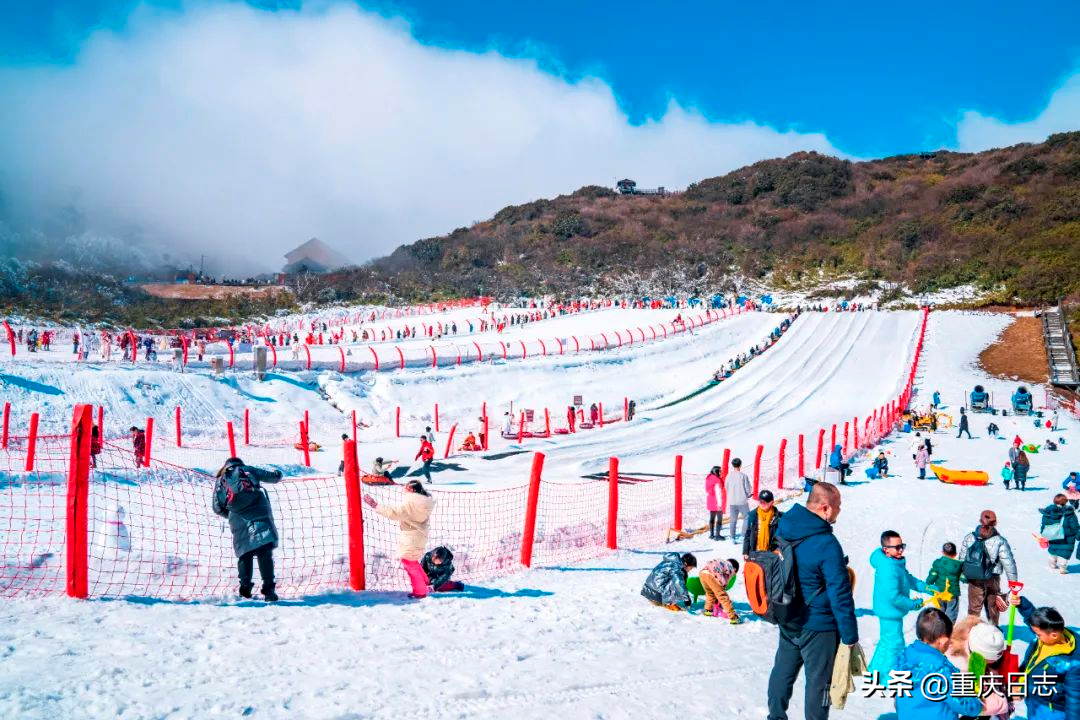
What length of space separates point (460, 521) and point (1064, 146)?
10392 centimetres

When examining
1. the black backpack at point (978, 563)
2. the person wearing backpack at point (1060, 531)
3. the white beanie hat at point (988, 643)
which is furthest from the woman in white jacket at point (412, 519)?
the person wearing backpack at point (1060, 531)

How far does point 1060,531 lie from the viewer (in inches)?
387

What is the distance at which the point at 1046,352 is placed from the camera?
118 ft

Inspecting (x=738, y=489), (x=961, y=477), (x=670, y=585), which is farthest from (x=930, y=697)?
(x=961, y=477)

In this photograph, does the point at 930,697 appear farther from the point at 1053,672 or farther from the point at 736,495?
the point at 736,495

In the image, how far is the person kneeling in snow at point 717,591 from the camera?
738 cm

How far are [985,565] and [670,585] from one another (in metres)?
3.16

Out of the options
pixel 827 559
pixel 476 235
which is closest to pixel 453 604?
pixel 827 559

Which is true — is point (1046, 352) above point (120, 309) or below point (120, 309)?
below

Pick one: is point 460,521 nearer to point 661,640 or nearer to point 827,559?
point 661,640

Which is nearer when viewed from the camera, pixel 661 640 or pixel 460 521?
pixel 661 640

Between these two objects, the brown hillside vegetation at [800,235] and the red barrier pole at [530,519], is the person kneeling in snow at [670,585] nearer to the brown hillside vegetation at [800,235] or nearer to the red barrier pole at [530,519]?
the red barrier pole at [530,519]

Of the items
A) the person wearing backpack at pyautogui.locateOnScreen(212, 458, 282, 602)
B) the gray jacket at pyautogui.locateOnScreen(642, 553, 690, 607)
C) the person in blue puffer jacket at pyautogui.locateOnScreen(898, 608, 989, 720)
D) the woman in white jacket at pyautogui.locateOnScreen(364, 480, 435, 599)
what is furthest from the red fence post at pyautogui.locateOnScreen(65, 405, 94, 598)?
the person in blue puffer jacket at pyautogui.locateOnScreen(898, 608, 989, 720)

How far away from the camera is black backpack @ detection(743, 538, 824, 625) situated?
4.15 m
